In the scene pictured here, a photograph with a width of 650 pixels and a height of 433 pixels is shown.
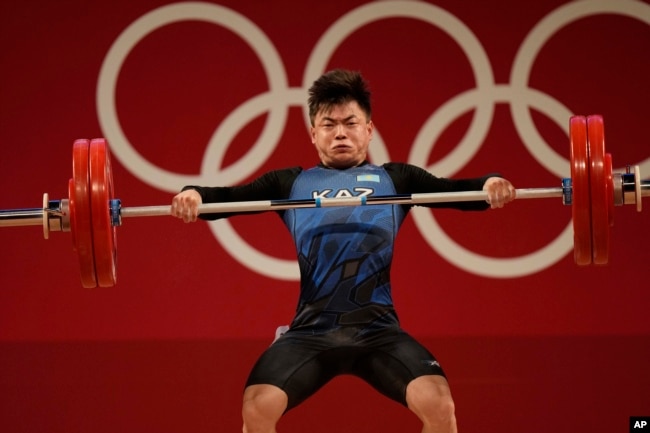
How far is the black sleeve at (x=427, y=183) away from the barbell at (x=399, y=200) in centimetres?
13

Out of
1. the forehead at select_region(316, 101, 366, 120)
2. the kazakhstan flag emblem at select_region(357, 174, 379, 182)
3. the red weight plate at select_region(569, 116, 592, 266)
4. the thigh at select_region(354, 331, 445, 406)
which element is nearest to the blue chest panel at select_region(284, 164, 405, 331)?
the kazakhstan flag emblem at select_region(357, 174, 379, 182)

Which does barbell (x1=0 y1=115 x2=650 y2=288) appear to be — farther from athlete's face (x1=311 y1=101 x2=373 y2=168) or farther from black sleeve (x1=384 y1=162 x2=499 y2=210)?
athlete's face (x1=311 y1=101 x2=373 y2=168)

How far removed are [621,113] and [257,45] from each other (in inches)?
70.3

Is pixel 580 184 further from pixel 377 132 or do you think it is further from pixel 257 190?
pixel 377 132

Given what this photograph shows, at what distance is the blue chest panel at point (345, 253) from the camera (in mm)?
3473

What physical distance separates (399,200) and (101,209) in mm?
995

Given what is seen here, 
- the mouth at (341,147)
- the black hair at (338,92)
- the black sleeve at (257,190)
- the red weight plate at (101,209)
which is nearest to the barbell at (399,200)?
the red weight plate at (101,209)

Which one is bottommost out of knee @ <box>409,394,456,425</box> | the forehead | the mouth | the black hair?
knee @ <box>409,394,456,425</box>

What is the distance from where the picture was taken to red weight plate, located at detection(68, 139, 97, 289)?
3.38 meters

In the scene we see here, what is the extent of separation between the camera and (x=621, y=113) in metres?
4.92

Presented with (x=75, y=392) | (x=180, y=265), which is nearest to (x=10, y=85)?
(x=180, y=265)

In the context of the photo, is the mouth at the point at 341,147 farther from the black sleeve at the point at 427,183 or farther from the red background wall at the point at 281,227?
the red background wall at the point at 281,227

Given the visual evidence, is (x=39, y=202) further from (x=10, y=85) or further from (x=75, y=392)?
(x=75, y=392)

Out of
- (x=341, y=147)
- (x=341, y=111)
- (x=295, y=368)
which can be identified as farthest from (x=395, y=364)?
(x=341, y=111)
